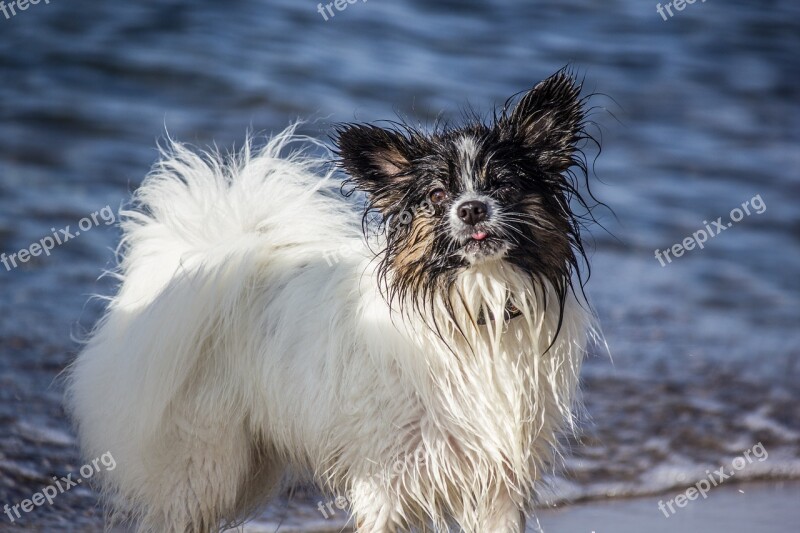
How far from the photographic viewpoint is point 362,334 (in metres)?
3.90

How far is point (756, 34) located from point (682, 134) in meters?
3.23

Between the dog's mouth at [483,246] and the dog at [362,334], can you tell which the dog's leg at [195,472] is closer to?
the dog at [362,334]

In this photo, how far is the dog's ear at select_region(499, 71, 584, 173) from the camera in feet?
12.4

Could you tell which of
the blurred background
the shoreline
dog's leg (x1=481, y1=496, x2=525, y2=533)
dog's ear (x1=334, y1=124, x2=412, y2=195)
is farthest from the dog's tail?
dog's leg (x1=481, y1=496, x2=525, y2=533)

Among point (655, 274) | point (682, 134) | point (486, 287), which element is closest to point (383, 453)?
point (486, 287)

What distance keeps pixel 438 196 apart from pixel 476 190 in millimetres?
121

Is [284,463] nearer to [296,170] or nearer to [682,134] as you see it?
[296,170]

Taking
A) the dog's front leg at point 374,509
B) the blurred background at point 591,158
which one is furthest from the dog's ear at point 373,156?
the blurred background at point 591,158

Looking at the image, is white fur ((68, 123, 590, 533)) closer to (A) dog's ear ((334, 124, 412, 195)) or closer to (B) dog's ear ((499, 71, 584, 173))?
(A) dog's ear ((334, 124, 412, 195))

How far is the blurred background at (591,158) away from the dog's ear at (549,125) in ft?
4.38

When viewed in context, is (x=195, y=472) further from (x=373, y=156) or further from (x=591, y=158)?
(x=591, y=158)

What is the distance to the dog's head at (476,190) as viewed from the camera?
3.60 metres

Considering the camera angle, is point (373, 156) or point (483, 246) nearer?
point (483, 246)

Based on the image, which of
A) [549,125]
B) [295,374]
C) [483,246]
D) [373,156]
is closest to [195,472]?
[295,374]
